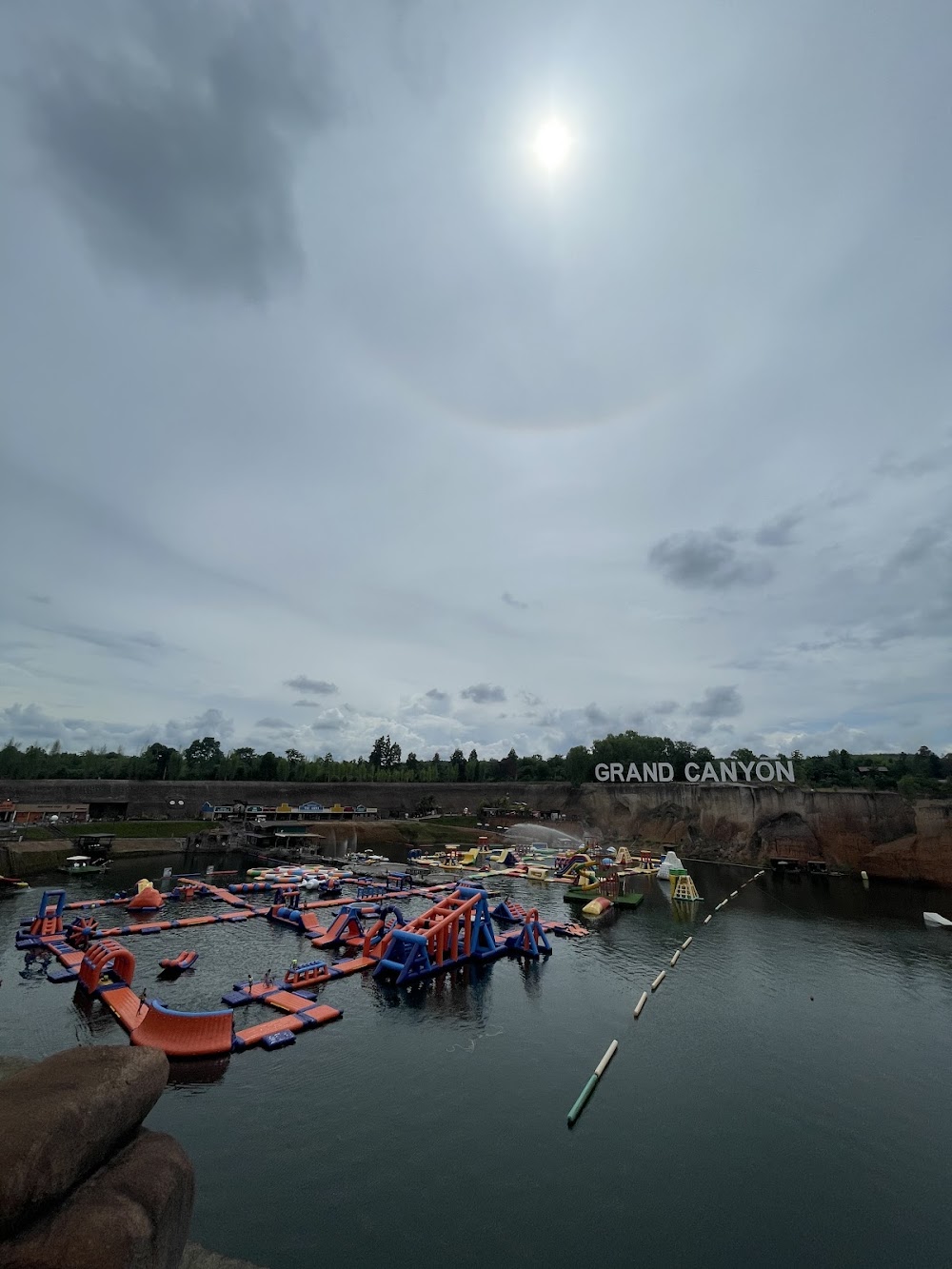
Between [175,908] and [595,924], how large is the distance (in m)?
44.7

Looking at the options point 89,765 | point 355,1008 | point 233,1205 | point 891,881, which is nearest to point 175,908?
point 355,1008

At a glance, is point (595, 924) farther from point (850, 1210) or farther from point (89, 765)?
point (89, 765)

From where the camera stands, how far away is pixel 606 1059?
109 ft

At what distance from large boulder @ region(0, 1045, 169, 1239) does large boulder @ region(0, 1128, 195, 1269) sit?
0.22m

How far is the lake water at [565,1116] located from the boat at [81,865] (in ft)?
91.4

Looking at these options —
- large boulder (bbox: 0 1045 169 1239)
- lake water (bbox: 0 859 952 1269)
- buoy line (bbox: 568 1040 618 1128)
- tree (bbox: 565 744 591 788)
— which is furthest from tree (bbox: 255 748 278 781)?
large boulder (bbox: 0 1045 169 1239)

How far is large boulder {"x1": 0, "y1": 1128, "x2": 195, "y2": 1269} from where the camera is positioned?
7.10 metres

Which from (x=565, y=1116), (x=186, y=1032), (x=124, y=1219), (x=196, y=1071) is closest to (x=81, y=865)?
(x=186, y=1032)

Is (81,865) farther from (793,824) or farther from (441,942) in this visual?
(793,824)

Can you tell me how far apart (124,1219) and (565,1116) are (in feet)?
86.6

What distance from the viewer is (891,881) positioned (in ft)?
Result: 331

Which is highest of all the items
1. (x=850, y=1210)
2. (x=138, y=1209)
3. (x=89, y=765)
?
(x=89, y=765)

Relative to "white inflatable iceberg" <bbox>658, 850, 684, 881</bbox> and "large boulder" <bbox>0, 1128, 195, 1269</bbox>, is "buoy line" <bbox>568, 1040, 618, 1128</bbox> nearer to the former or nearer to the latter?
"large boulder" <bbox>0, 1128, 195, 1269</bbox>

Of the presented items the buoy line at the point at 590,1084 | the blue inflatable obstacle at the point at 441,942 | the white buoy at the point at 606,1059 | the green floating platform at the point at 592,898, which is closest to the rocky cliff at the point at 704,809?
the green floating platform at the point at 592,898
